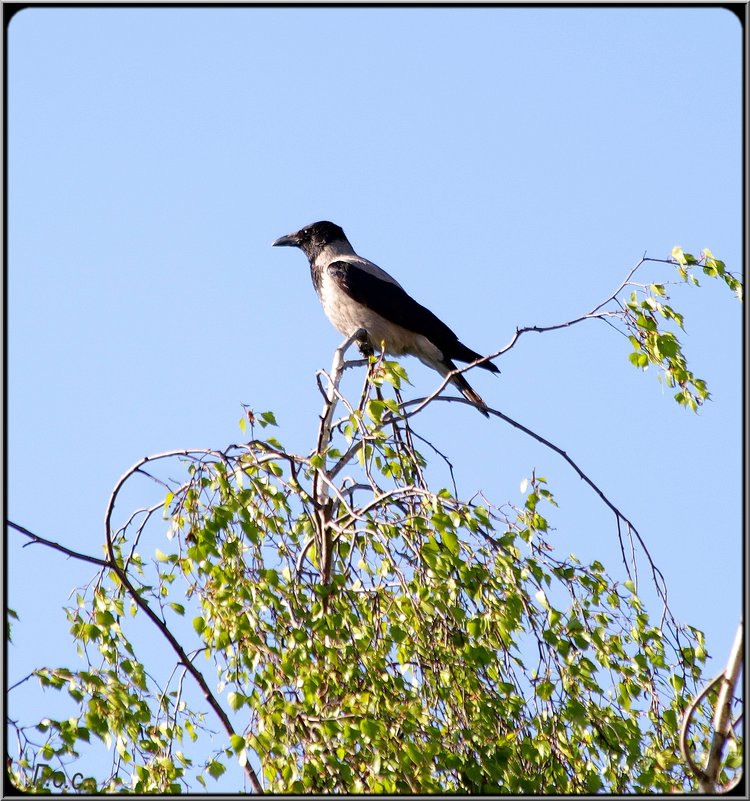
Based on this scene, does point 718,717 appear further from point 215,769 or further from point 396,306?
point 396,306

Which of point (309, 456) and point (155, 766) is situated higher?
point (309, 456)

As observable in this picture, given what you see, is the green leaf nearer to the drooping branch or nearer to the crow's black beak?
the drooping branch

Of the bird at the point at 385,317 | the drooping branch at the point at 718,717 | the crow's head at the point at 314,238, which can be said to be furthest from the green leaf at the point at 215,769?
the crow's head at the point at 314,238

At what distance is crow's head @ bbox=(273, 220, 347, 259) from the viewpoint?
905cm

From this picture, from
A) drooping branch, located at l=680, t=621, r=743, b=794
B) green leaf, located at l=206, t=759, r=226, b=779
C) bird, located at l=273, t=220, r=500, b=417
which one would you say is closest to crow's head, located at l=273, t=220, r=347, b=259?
bird, located at l=273, t=220, r=500, b=417

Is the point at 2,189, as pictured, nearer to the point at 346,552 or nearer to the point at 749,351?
the point at 346,552

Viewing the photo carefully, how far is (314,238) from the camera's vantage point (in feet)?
29.8

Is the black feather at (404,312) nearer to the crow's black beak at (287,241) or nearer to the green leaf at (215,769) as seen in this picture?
the crow's black beak at (287,241)

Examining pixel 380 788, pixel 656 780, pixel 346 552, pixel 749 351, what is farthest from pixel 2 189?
pixel 656 780

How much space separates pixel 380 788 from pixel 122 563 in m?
1.52

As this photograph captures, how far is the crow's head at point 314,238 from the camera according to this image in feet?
29.7

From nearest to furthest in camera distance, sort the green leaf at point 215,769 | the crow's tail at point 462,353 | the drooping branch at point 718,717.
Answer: the drooping branch at point 718,717
the green leaf at point 215,769
the crow's tail at point 462,353

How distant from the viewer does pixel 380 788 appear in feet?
12.0

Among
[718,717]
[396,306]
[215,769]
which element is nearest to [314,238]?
[396,306]
